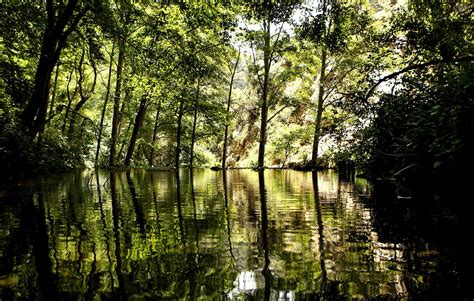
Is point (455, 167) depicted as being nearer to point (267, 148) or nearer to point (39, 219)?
point (39, 219)

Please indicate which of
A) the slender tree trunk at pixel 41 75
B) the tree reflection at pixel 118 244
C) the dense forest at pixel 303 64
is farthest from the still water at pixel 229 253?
the slender tree trunk at pixel 41 75

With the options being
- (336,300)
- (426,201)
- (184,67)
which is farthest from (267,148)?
(336,300)

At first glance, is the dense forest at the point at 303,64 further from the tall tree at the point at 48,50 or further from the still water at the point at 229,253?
the still water at the point at 229,253

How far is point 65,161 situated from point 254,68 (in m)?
13.0

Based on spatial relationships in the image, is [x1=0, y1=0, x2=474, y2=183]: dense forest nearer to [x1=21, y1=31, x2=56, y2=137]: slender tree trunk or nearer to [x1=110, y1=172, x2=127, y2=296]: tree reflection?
[x1=21, y1=31, x2=56, y2=137]: slender tree trunk

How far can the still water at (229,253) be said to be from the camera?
2.20 meters

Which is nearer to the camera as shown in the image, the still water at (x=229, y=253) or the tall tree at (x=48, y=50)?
the still water at (x=229, y=253)

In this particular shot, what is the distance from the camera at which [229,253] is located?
10.2ft

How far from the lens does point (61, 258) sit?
281 centimetres

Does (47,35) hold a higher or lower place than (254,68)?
lower

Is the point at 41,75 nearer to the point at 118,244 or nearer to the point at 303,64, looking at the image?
the point at 118,244

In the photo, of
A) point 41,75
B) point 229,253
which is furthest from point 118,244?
point 41,75

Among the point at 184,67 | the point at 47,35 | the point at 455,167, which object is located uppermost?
the point at 47,35

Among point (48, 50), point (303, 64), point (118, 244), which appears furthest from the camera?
point (303, 64)
